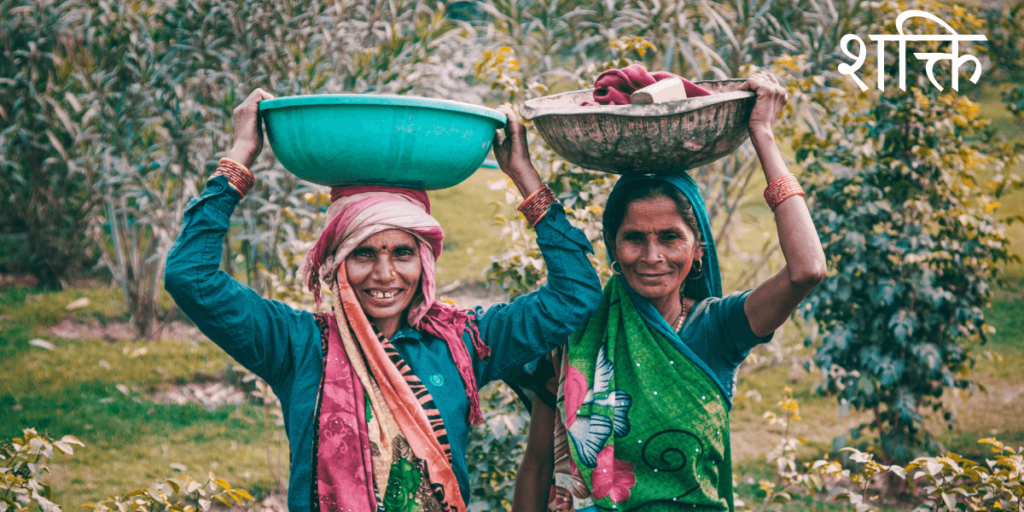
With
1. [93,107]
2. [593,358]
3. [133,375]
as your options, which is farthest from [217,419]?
[593,358]

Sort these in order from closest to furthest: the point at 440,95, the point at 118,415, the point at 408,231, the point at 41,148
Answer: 1. the point at 408,231
2. the point at 118,415
3. the point at 440,95
4. the point at 41,148

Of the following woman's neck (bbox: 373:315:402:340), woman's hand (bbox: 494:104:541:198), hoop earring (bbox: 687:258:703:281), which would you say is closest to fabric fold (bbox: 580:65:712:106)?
woman's hand (bbox: 494:104:541:198)

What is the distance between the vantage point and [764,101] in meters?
1.94

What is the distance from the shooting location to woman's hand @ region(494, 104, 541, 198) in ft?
7.14

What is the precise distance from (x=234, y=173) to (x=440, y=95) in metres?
4.52

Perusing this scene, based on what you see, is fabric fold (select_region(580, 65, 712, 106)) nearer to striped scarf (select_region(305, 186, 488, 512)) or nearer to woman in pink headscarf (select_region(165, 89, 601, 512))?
woman in pink headscarf (select_region(165, 89, 601, 512))

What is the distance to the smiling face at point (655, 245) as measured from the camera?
6.92 feet

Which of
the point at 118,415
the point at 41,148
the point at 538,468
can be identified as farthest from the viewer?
the point at 41,148

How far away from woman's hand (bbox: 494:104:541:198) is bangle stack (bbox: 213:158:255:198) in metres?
0.75

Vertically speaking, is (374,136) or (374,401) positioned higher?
(374,136)

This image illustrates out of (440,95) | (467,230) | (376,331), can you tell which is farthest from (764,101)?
(467,230)

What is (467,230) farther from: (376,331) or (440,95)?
(376,331)

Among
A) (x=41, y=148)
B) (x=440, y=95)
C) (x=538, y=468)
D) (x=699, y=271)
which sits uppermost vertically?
(x=440, y=95)

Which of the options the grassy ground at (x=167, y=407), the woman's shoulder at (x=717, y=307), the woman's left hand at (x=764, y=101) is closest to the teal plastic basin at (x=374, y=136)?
the woman's left hand at (x=764, y=101)
